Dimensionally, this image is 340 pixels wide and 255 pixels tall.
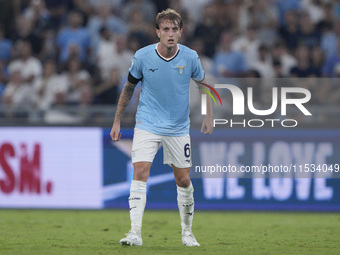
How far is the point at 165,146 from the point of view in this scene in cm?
735

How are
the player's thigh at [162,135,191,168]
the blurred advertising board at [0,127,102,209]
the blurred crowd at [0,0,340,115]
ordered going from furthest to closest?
the blurred crowd at [0,0,340,115] < the blurred advertising board at [0,127,102,209] < the player's thigh at [162,135,191,168]

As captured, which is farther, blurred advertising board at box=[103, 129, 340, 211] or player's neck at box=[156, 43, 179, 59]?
blurred advertising board at box=[103, 129, 340, 211]

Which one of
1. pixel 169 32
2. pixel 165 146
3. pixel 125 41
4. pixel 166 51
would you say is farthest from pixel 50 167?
pixel 169 32

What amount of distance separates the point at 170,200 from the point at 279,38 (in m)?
4.49

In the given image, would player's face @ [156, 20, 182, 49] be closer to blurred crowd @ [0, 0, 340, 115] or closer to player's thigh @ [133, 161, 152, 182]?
player's thigh @ [133, 161, 152, 182]

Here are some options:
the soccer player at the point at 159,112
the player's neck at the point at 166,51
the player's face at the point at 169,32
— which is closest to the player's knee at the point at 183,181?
the soccer player at the point at 159,112

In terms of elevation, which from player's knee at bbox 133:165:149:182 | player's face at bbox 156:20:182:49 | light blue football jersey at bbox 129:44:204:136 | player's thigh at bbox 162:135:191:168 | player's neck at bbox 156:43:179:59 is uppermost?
player's face at bbox 156:20:182:49

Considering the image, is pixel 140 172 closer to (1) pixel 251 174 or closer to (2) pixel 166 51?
(2) pixel 166 51

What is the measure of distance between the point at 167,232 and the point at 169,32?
2859mm

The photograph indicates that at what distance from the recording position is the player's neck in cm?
720

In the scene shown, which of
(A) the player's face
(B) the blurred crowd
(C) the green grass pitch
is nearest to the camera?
(A) the player's face

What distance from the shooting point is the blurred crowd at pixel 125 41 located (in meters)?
13.3

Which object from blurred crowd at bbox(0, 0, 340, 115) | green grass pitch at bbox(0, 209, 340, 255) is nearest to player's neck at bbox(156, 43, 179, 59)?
green grass pitch at bbox(0, 209, 340, 255)

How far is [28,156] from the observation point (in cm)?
1157
